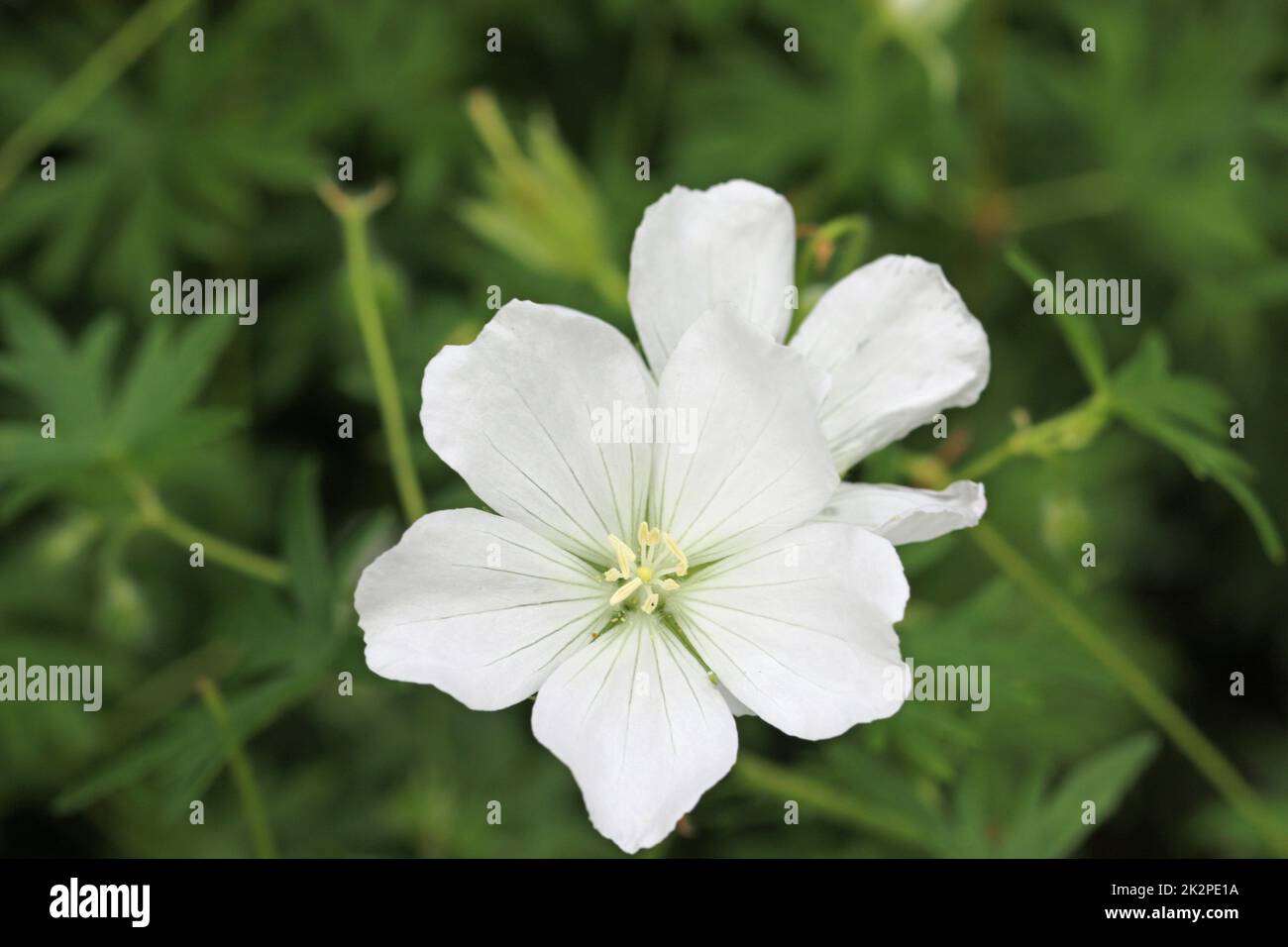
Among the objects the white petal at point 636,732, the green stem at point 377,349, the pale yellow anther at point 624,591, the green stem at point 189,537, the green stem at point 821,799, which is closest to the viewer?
the white petal at point 636,732

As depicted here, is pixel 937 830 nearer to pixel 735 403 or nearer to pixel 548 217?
pixel 735 403
